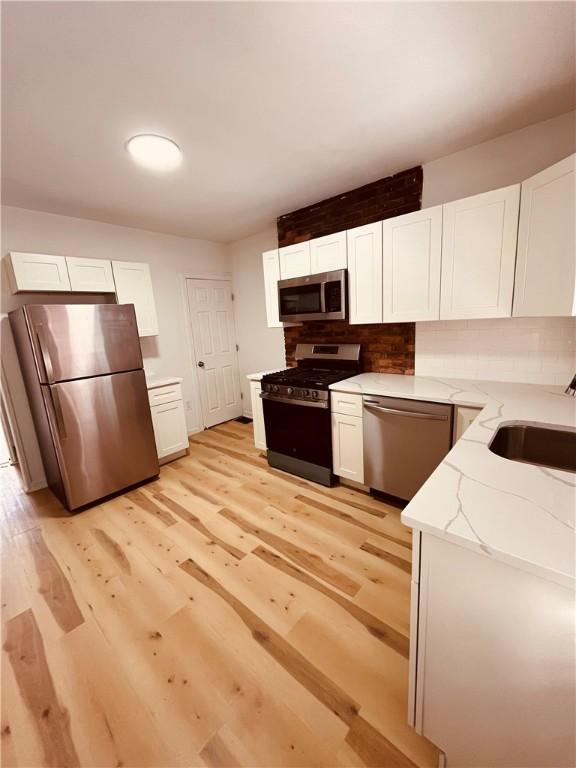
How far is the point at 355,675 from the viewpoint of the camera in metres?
1.31

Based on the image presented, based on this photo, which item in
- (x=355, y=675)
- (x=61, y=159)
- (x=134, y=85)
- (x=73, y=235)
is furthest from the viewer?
(x=73, y=235)

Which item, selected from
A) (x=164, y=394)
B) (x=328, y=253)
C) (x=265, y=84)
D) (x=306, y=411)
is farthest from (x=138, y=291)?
(x=265, y=84)

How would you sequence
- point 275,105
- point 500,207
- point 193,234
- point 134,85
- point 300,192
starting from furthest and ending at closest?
point 193,234
point 300,192
point 500,207
point 275,105
point 134,85

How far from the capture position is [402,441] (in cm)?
220

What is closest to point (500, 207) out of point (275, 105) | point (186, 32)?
point (275, 105)

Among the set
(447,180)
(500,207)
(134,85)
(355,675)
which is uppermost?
(134,85)

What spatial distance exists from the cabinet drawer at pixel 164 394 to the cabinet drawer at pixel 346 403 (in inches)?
71.7

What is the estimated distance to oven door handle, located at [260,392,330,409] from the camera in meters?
2.52

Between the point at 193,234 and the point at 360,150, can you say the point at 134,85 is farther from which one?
the point at 193,234

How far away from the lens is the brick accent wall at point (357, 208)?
2488 millimetres

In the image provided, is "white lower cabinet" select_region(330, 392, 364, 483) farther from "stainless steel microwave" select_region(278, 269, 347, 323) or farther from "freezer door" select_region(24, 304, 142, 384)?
"freezer door" select_region(24, 304, 142, 384)

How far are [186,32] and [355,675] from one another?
2.72 meters

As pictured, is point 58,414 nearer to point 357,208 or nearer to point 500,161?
point 357,208

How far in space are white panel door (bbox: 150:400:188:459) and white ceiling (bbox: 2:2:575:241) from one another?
2.03 m
